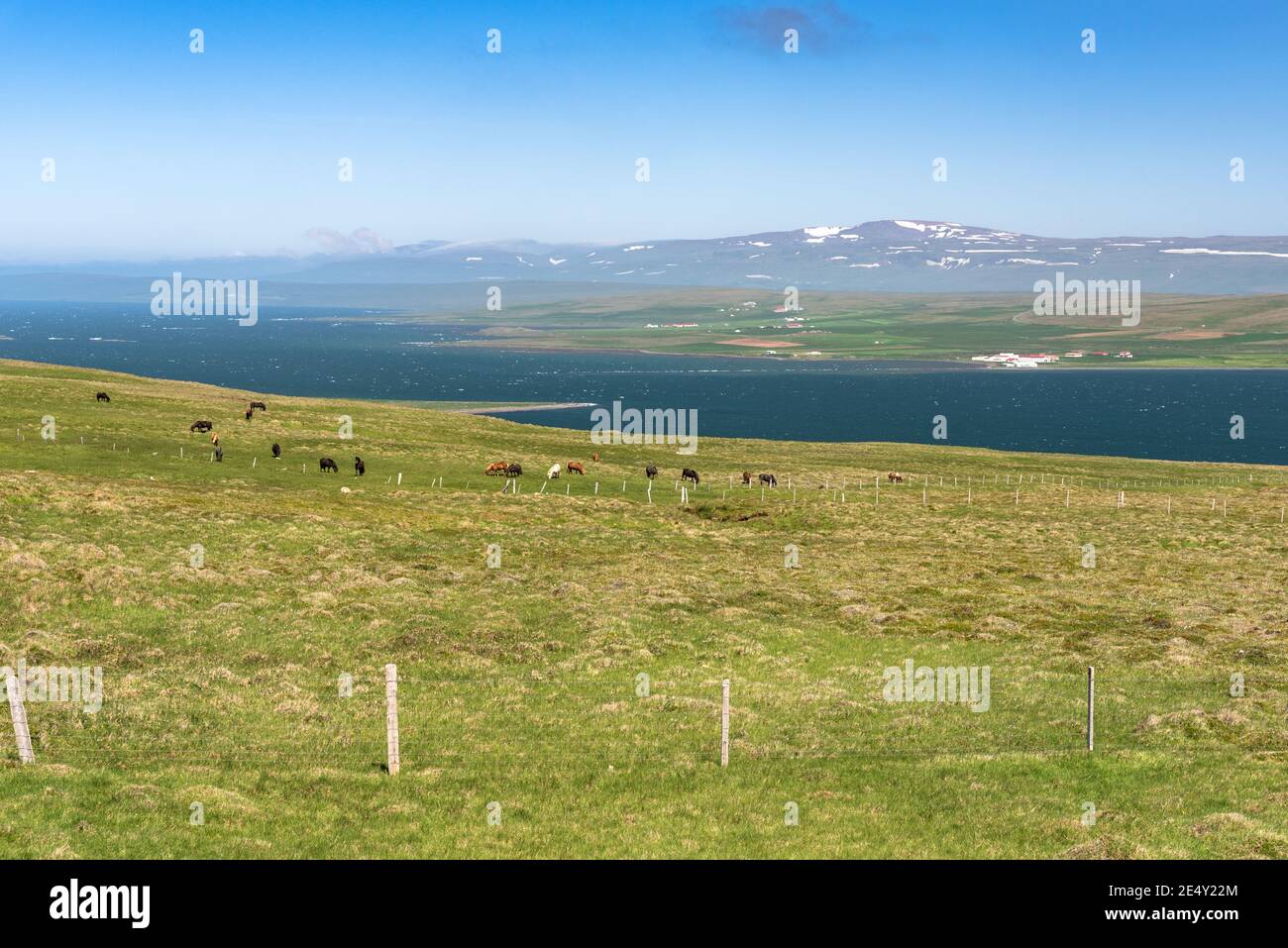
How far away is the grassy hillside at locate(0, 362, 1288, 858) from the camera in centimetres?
1816

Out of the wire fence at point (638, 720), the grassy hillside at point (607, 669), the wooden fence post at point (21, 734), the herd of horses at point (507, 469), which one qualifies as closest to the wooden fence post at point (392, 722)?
the grassy hillside at point (607, 669)

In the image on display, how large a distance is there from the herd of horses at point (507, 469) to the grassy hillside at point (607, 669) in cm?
371

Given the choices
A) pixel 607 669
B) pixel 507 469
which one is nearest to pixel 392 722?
pixel 607 669

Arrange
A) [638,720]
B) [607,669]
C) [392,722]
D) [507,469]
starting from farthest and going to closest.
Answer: [507,469] → [607,669] → [638,720] → [392,722]

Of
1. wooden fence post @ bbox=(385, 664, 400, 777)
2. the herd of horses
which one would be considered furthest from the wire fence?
the herd of horses

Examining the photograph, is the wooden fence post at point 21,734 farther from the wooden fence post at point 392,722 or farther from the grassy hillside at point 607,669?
the wooden fence post at point 392,722

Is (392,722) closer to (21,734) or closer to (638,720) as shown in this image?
(21,734)

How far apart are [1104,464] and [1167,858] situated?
110m

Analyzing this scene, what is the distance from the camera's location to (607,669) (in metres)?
30.6

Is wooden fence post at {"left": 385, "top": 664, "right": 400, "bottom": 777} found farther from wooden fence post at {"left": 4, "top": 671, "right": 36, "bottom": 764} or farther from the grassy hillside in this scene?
wooden fence post at {"left": 4, "top": 671, "right": 36, "bottom": 764}

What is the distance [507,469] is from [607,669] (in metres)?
49.4

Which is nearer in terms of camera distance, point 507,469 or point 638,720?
point 638,720

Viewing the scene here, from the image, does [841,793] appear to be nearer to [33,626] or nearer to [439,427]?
[33,626]

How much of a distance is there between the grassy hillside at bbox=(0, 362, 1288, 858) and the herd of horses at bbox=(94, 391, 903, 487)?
3.71 m
